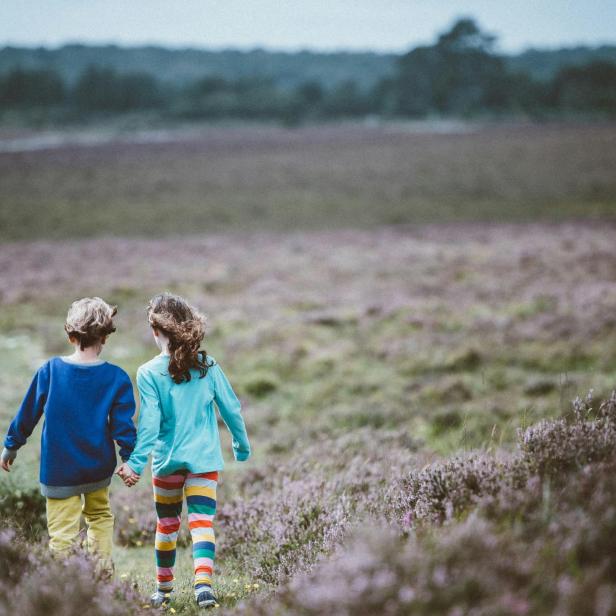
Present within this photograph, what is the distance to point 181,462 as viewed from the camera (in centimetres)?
364

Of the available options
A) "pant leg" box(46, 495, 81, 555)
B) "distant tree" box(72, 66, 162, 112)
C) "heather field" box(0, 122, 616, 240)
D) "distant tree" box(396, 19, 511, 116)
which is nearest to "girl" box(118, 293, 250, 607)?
"pant leg" box(46, 495, 81, 555)

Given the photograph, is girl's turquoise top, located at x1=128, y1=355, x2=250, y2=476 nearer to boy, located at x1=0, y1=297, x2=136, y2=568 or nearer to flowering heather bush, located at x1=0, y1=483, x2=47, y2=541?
boy, located at x1=0, y1=297, x2=136, y2=568

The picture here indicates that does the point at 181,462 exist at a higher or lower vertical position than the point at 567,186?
lower

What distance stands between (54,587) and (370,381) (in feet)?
22.5

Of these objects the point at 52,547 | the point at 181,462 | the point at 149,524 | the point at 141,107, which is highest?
the point at 141,107

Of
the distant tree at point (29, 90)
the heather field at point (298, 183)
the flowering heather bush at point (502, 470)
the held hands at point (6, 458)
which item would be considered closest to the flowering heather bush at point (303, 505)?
the flowering heather bush at point (502, 470)

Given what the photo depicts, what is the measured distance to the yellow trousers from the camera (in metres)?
3.57

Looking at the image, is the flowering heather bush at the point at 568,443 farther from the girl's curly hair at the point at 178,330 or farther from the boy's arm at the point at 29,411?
the boy's arm at the point at 29,411

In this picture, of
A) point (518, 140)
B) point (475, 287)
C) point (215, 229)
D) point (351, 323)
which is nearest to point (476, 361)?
point (351, 323)

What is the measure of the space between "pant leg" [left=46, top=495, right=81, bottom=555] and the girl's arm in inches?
16.2

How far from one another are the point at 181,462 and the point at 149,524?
6.17ft

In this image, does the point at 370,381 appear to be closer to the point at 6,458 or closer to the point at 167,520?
the point at 167,520

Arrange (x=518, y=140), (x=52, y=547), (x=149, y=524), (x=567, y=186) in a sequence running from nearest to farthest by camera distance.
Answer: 1. (x=52, y=547)
2. (x=149, y=524)
3. (x=567, y=186)
4. (x=518, y=140)

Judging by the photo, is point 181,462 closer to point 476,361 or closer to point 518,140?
point 476,361
